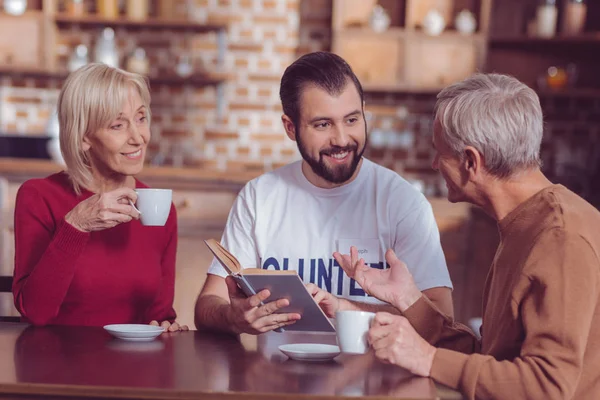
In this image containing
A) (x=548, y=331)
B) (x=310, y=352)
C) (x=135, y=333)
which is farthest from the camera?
(x=135, y=333)

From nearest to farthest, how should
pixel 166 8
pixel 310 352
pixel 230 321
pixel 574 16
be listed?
pixel 310 352
pixel 230 321
pixel 574 16
pixel 166 8

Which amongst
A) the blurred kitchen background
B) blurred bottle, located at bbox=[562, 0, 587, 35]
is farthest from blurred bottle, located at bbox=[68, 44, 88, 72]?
blurred bottle, located at bbox=[562, 0, 587, 35]

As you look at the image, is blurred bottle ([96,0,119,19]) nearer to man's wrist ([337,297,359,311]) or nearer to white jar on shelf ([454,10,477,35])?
white jar on shelf ([454,10,477,35])

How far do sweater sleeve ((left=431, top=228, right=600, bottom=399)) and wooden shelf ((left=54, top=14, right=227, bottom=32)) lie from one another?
11.4 feet

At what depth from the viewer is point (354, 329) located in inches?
53.4

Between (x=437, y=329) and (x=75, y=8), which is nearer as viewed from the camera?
(x=437, y=329)

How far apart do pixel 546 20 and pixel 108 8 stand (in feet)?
7.84

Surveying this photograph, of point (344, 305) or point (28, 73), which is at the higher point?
point (28, 73)

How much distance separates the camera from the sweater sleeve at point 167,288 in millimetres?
2018

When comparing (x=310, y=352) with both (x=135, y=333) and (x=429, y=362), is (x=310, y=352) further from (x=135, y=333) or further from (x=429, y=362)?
(x=135, y=333)

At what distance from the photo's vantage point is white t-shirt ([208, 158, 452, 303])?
196 cm

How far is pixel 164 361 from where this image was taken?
138cm

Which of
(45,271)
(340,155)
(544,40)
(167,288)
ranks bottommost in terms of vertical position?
(167,288)

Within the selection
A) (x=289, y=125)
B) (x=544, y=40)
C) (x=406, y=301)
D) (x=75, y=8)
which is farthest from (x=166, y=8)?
(x=406, y=301)
